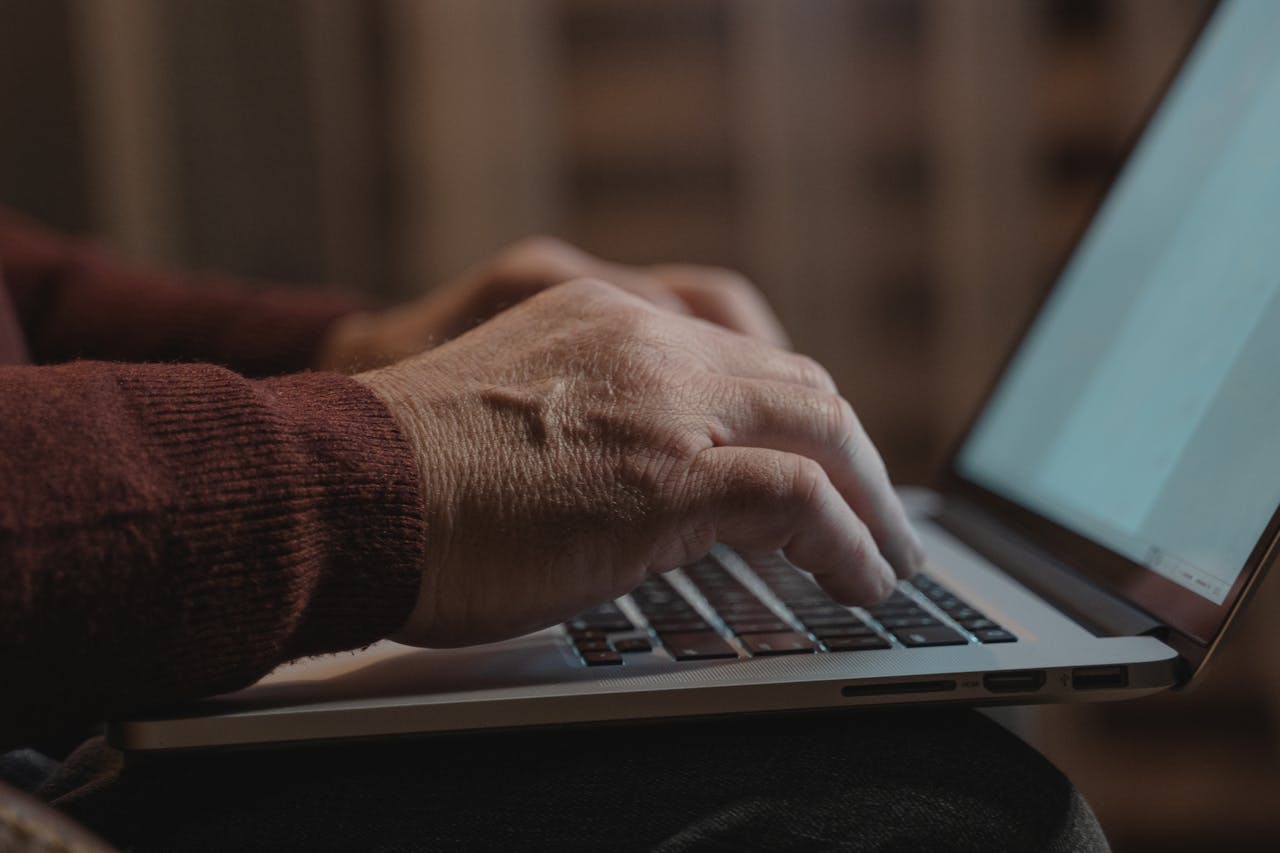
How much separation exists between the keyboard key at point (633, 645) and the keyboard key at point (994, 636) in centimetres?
14

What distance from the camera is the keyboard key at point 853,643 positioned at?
46cm

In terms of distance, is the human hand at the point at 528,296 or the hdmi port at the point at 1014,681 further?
the human hand at the point at 528,296

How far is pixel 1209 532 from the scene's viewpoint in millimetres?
495

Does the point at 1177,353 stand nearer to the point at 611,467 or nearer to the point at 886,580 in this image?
the point at 886,580

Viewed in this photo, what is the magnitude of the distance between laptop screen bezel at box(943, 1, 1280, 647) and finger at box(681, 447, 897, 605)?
0.44ft

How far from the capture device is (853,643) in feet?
1.53

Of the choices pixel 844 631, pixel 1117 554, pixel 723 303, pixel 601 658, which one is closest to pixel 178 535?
pixel 601 658

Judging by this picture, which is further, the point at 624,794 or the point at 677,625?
the point at 677,625

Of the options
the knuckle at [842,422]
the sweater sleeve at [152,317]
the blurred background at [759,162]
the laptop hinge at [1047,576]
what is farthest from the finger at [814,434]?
the blurred background at [759,162]

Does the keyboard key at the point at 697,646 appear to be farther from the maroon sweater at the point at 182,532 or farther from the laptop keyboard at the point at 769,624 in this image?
the maroon sweater at the point at 182,532

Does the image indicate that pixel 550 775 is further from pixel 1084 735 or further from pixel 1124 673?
pixel 1084 735

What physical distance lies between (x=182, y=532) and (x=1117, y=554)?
1.43ft

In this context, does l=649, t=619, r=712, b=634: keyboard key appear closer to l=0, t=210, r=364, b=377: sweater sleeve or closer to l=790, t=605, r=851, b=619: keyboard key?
l=790, t=605, r=851, b=619: keyboard key

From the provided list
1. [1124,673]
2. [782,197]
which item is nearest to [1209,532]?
[1124,673]
